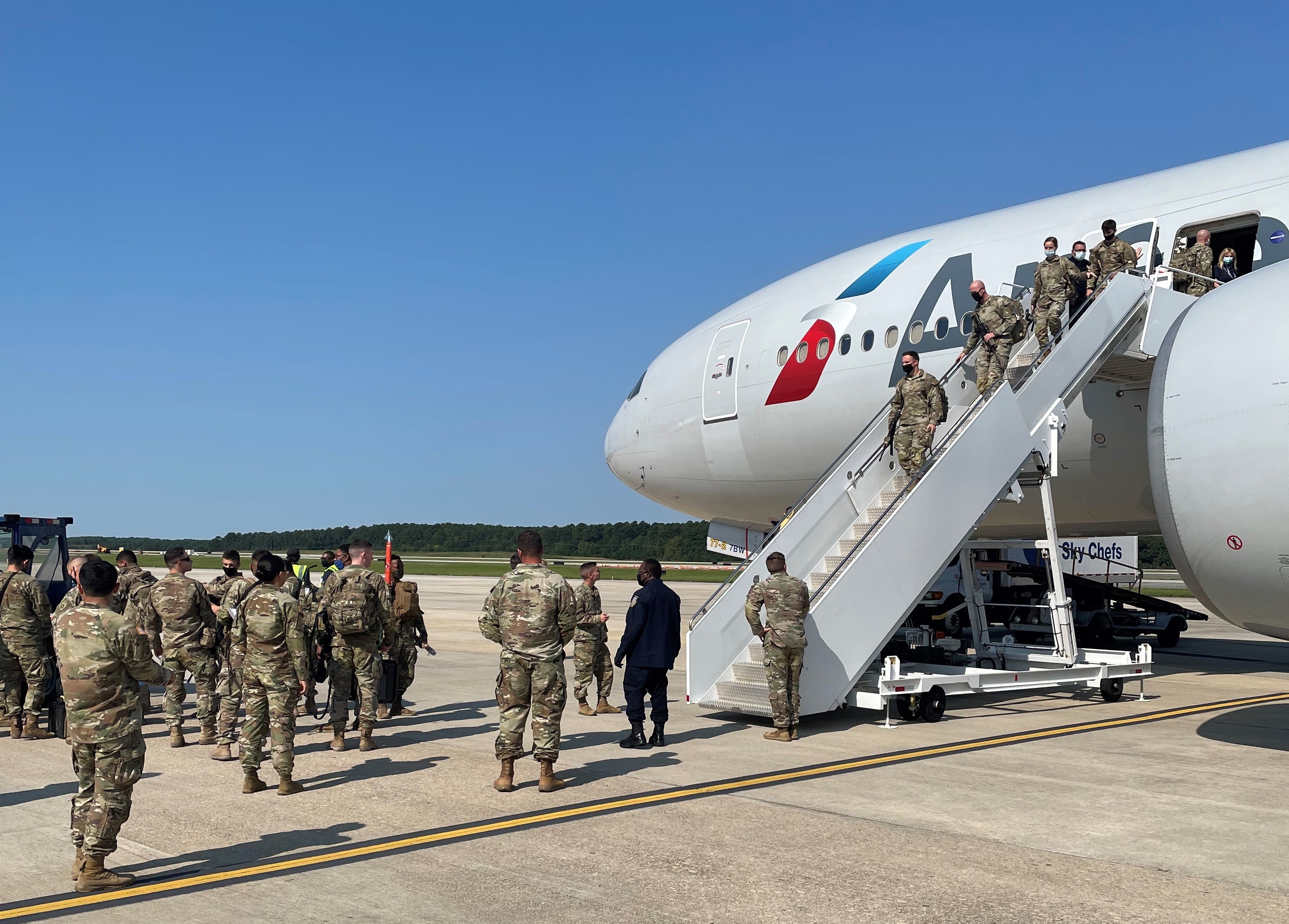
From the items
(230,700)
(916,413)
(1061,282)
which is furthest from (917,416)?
(230,700)

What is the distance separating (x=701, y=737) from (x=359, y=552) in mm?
3763

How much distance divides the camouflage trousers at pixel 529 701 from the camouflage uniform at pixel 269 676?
5.36 ft

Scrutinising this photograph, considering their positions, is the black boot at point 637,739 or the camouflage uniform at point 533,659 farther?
the black boot at point 637,739

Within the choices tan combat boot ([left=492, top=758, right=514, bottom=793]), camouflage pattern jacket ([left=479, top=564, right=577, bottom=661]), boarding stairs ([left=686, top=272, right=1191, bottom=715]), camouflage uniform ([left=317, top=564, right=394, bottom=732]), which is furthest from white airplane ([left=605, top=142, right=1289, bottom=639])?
camouflage uniform ([left=317, top=564, right=394, bottom=732])

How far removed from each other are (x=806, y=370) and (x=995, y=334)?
13.5 feet

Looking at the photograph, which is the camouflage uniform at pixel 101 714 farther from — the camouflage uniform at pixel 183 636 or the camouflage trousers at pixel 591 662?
the camouflage trousers at pixel 591 662

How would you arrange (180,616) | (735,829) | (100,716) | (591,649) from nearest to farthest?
1. (100,716)
2. (735,829)
3. (180,616)
4. (591,649)

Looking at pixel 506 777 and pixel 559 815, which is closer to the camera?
pixel 559 815

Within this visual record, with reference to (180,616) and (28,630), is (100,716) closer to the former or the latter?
(180,616)

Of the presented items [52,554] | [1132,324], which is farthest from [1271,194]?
[52,554]

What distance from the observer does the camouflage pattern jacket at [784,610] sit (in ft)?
34.4

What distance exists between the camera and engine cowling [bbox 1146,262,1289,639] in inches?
355

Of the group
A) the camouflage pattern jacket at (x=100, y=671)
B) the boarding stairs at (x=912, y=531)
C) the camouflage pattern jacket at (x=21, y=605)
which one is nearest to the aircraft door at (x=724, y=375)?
the boarding stairs at (x=912, y=531)

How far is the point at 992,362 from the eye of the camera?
512 inches
